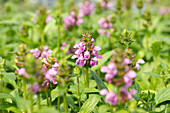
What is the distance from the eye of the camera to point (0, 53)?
13.0 ft

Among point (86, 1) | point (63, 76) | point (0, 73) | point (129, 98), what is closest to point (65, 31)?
point (86, 1)

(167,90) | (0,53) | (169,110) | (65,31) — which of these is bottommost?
(169,110)

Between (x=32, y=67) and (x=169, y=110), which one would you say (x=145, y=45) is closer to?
(x=169, y=110)

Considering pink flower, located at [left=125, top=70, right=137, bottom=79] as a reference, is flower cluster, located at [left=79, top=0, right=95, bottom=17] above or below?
above

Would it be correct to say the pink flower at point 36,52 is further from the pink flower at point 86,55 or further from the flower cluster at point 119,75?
the flower cluster at point 119,75

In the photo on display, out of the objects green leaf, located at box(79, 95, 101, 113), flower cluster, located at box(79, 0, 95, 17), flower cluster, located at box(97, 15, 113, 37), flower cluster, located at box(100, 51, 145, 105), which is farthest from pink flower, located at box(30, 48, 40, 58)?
flower cluster, located at box(79, 0, 95, 17)

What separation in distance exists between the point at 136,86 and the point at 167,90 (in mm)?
321

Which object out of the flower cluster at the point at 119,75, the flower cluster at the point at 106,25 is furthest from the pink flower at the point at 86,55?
the flower cluster at the point at 106,25

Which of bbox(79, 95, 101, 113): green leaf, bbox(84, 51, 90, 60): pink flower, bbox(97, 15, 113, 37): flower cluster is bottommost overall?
bbox(79, 95, 101, 113): green leaf

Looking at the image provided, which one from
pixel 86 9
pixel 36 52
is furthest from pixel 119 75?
pixel 86 9

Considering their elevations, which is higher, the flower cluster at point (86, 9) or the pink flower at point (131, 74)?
the flower cluster at point (86, 9)

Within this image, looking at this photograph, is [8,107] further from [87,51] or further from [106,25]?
[106,25]

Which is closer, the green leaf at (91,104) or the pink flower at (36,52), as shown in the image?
the green leaf at (91,104)

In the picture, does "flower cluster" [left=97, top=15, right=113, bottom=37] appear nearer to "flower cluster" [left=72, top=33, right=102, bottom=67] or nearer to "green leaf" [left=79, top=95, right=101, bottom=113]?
"flower cluster" [left=72, top=33, right=102, bottom=67]
